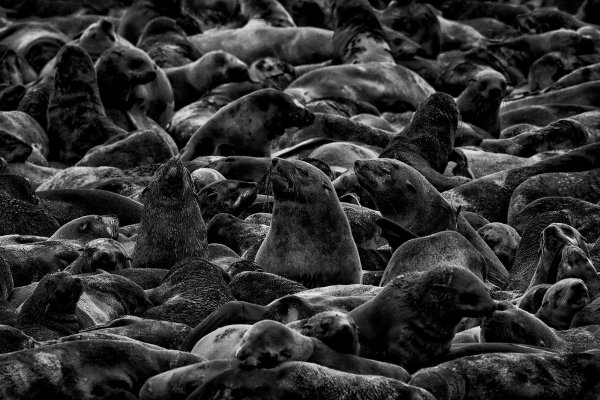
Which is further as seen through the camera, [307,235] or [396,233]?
[396,233]

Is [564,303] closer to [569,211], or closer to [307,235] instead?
[307,235]

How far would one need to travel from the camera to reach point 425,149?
46.6 ft

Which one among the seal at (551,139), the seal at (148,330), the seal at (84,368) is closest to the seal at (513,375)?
the seal at (84,368)

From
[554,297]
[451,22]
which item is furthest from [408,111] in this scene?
[554,297]

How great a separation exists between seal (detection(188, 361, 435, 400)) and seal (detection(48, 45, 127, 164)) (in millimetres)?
11164

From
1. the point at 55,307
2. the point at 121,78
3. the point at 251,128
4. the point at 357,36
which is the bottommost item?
the point at 357,36

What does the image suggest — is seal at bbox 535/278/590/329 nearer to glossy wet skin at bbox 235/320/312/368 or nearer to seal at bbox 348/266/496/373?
seal at bbox 348/266/496/373

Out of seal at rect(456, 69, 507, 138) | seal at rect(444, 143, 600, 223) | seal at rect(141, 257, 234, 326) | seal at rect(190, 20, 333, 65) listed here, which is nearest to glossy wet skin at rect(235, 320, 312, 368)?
seal at rect(141, 257, 234, 326)

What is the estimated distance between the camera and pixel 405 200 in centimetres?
1161

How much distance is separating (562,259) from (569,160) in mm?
4893

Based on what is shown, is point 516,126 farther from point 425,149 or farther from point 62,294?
point 62,294

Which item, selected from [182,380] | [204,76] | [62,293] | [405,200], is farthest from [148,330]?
[204,76]

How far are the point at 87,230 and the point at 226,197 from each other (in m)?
1.49

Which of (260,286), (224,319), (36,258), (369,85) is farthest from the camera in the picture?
(369,85)
